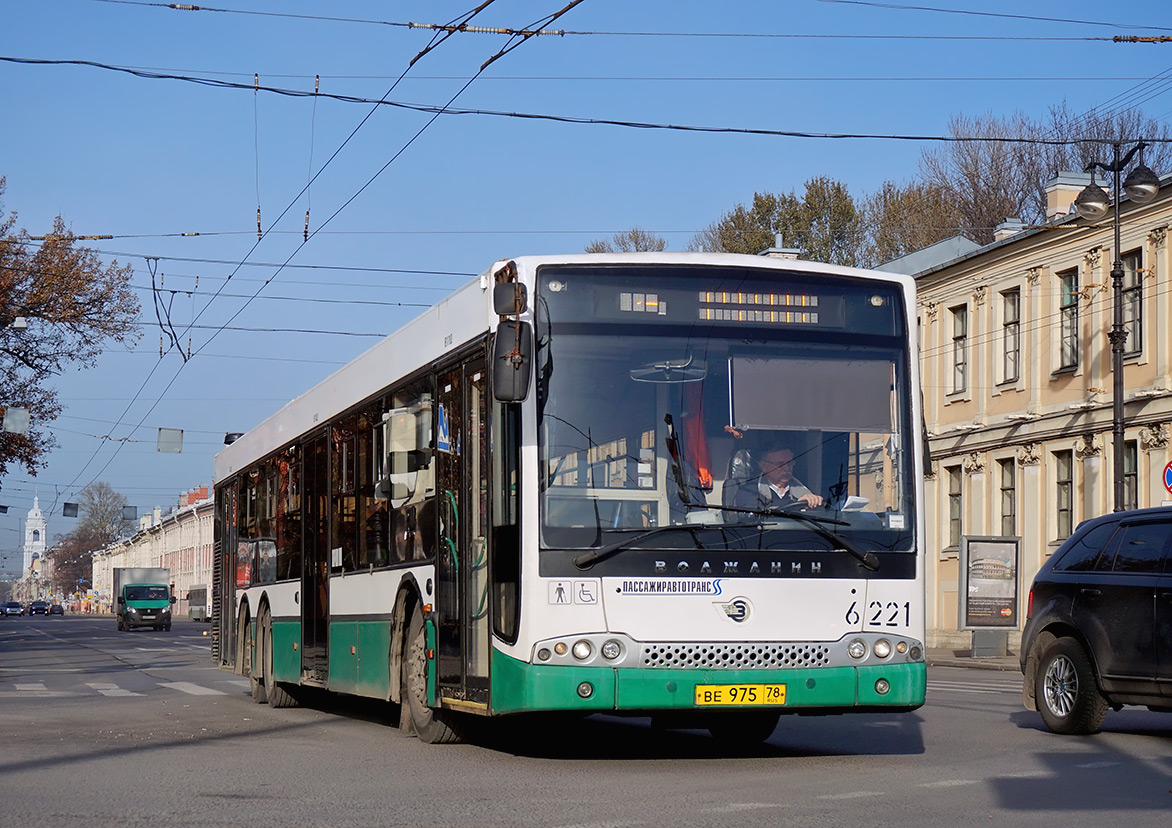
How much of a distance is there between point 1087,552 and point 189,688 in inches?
553

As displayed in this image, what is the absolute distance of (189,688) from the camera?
936 inches

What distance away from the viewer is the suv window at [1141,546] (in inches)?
506

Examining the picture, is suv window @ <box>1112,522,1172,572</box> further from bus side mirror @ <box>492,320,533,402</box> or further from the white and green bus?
bus side mirror @ <box>492,320,533,402</box>

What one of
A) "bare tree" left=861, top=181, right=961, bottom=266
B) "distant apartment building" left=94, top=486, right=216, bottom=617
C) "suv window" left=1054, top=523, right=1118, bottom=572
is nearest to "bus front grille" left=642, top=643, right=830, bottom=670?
"suv window" left=1054, top=523, right=1118, bottom=572

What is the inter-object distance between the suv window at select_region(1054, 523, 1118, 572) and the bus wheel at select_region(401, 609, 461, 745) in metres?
5.07

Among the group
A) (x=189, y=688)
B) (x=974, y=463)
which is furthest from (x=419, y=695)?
(x=974, y=463)

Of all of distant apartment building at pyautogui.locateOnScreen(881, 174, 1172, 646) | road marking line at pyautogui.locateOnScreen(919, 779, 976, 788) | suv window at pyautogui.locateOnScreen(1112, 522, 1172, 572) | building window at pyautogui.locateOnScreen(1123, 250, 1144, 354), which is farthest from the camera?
building window at pyautogui.locateOnScreen(1123, 250, 1144, 354)

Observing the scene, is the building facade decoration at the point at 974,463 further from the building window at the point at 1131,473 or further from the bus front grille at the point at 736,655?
the bus front grille at the point at 736,655

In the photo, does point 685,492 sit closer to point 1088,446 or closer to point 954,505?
point 1088,446

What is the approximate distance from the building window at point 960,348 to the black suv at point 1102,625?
3047cm

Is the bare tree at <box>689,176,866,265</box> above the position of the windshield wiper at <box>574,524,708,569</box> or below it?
above

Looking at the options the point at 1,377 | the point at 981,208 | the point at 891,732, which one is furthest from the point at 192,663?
the point at 981,208

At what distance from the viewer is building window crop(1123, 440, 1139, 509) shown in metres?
36.4

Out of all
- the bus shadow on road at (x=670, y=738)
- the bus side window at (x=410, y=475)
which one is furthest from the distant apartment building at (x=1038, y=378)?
the bus side window at (x=410, y=475)
